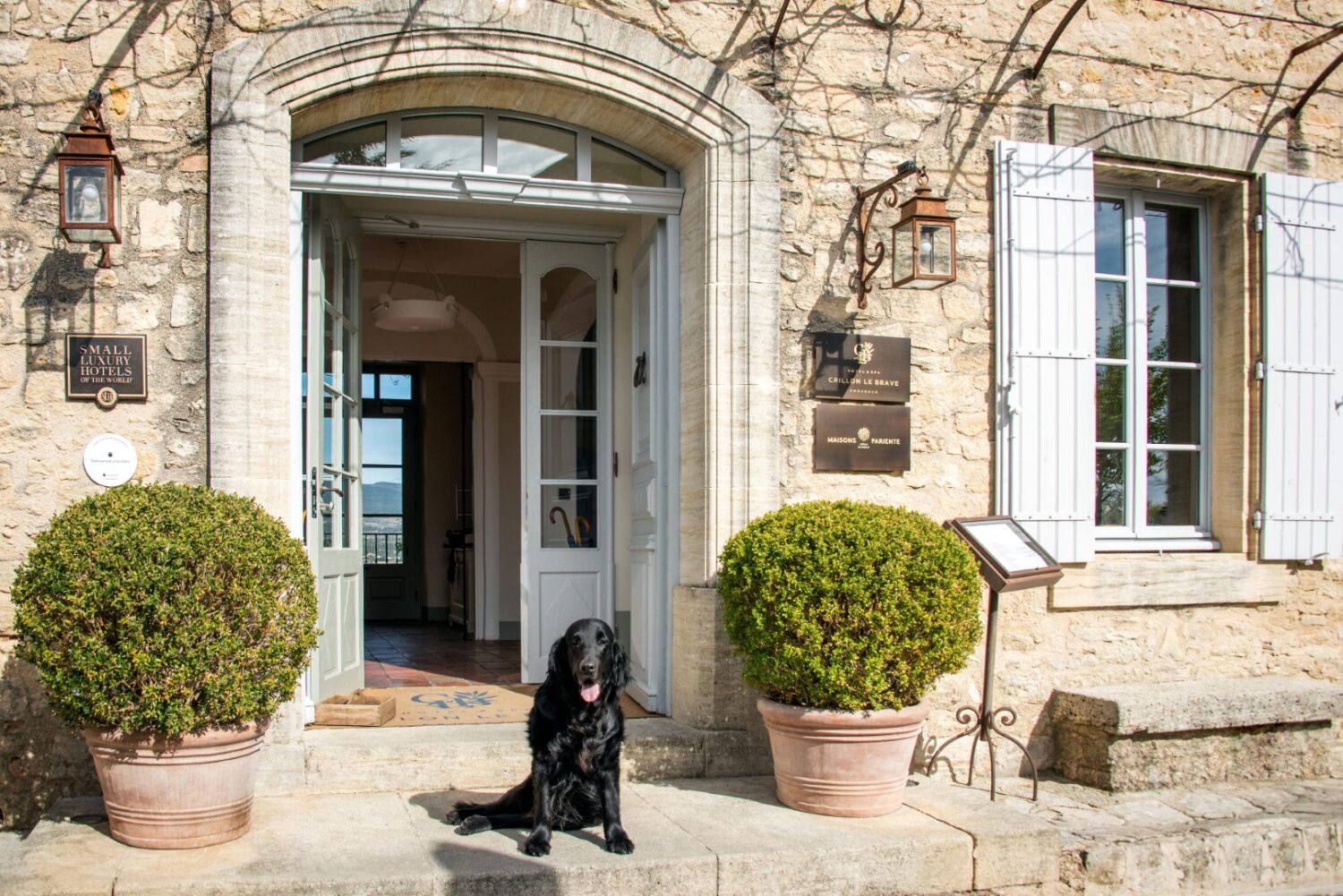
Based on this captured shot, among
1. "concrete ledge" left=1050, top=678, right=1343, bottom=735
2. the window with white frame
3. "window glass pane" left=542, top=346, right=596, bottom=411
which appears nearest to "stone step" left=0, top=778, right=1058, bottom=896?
"concrete ledge" left=1050, top=678, right=1343, bottom=735

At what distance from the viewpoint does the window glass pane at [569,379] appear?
6160 mm

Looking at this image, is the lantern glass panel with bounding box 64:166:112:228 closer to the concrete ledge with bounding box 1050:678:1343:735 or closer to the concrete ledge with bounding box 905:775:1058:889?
the concrete ledge with bounding box 905:775:1058:889

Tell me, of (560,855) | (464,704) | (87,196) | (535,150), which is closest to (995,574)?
(560,855)

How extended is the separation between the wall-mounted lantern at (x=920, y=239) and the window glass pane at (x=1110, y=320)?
116cm

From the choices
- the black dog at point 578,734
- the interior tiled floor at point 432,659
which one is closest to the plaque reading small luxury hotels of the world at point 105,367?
the black dog at point 578,734

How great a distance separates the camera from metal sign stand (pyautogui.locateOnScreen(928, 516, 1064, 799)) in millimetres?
4785

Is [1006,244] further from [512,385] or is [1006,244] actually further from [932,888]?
[512,385]

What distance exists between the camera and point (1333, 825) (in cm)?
480

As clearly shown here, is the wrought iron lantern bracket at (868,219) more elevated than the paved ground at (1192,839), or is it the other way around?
the wrought iron lantern bracket at (868,219)

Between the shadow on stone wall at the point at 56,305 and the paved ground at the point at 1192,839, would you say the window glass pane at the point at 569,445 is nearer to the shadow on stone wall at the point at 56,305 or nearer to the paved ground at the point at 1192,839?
the shadow on stone wall at the point at 56,305

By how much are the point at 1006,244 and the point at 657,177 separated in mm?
1609

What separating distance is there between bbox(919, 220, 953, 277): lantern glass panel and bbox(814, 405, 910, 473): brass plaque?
0.66 m

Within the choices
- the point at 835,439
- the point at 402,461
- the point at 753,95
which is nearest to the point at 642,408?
the point at 835,439

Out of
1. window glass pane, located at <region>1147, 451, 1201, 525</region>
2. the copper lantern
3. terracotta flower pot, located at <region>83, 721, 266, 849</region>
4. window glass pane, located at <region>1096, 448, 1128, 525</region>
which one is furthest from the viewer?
window glass pane, located at <region>1147, 451, 1201, 525</region>
